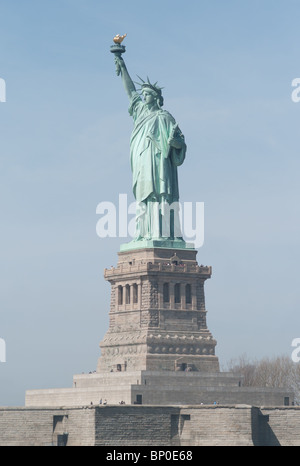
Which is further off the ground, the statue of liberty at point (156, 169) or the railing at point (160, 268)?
the statue of liberty at point (156, 169)

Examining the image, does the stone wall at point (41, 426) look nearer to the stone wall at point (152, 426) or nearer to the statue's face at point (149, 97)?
the stone wall at point (152, 426)

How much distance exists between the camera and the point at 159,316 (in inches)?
3514

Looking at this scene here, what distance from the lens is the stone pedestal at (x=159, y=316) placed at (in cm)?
8844

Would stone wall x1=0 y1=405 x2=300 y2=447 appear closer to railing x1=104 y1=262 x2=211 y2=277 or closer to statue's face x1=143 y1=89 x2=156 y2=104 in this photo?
railing x1=104 y1=262 x2=211 y2=277

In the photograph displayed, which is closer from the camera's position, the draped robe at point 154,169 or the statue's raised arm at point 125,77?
the draped robe at point 154,169

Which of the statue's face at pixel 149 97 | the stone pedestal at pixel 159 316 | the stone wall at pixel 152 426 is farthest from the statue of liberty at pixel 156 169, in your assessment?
the stone wall at pixel 152 426

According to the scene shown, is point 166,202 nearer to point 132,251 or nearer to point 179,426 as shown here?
point 132,251

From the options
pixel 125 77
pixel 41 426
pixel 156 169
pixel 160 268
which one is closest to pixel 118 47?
pixel 125 77

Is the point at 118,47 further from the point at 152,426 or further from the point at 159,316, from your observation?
the point at 152,426

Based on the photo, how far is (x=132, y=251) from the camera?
91.1 m

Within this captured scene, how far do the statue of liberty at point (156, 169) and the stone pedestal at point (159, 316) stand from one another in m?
1.68

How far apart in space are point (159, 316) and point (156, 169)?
8.99 meters
